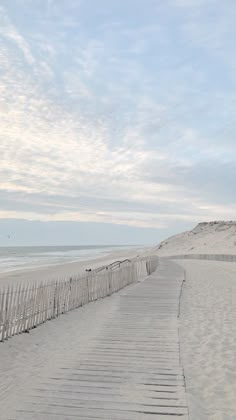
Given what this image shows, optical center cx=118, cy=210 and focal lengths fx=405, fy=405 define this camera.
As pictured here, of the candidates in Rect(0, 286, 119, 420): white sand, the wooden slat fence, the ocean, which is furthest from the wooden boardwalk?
the ocean

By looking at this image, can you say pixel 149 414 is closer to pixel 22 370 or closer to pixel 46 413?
pixel 46 413

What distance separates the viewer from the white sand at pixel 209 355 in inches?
214

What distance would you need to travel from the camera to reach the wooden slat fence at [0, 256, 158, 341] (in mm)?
8688

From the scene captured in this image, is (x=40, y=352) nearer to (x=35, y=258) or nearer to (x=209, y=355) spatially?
(x=209, y=355)

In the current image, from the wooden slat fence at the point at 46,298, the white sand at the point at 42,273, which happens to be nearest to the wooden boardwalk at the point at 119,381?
the wooden slat fence at the point at 46,298

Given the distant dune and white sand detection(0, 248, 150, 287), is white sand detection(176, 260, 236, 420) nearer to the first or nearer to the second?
white sand detection(0, 248, 150, 287)

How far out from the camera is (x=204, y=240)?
8588 cm

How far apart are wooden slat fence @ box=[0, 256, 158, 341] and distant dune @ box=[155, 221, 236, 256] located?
56360 mm

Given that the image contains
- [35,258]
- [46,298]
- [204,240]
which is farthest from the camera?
[204,240]

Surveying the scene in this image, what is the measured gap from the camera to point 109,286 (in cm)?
1650

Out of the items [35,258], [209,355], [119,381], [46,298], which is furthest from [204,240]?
[119,381]

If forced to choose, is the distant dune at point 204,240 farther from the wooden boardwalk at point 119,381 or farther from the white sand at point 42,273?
the wooden boardwalk at point 119,381

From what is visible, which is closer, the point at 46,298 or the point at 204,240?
the point at 46,298

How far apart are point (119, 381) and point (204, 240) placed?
8197 centimetres
